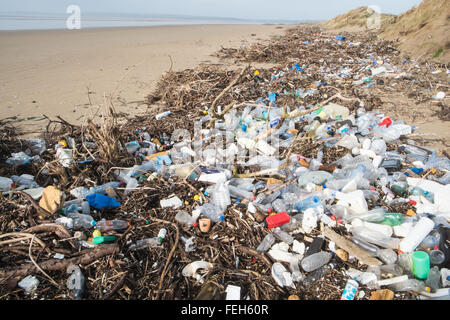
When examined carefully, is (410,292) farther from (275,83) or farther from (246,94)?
(275,83)

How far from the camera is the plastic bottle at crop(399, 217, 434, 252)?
176cm

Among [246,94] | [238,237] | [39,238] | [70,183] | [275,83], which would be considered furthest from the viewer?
[275,83]

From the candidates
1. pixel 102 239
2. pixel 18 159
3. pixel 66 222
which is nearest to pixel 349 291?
pixel 102 239

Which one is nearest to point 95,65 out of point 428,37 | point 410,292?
point 410,292

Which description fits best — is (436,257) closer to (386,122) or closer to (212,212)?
(212,212)

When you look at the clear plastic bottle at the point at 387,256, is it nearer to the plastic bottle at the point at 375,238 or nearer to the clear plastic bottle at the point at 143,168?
the plastic bottle at the point at 375,238

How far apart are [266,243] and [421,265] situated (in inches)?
38.3

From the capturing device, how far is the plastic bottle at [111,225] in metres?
1.91

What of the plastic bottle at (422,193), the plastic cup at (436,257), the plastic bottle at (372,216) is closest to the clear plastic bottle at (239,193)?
the plastic bottle at (372,216)

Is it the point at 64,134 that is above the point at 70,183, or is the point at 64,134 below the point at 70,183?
above

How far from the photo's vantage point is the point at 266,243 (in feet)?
6.12
